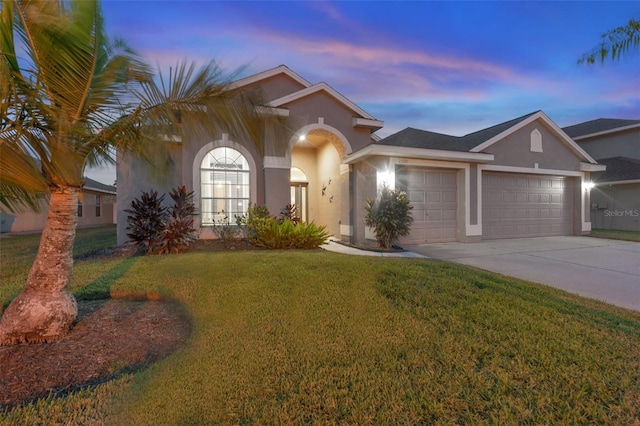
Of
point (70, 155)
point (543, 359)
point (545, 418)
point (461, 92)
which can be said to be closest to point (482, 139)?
point (461, 92)

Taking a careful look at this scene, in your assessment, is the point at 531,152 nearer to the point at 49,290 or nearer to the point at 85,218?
the point at 49,290

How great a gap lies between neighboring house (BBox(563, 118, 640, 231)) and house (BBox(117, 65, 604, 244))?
15.3ft

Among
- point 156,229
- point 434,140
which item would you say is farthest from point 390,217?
point 156,229

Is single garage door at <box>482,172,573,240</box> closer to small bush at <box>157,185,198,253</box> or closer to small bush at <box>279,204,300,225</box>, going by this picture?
small bush at <box>279,204,300,225</box>

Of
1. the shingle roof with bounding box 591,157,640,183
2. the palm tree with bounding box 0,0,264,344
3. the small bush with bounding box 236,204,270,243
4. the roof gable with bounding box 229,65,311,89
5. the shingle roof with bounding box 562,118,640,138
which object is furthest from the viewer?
the shingle roof with bounding box 562,118,640,138

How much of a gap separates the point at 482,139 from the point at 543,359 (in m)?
10.9

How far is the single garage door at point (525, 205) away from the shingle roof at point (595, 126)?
37.5ft

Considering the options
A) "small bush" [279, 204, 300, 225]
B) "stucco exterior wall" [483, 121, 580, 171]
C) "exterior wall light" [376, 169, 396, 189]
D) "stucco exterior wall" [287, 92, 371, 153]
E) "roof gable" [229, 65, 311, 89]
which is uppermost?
"roof gable" [229, 65, 311, 89]

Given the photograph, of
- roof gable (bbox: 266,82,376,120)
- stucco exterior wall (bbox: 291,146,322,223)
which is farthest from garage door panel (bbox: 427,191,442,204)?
stucco exterior wall (bbox: 291,146,322,223)

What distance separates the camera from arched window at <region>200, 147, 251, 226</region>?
10.4 metres

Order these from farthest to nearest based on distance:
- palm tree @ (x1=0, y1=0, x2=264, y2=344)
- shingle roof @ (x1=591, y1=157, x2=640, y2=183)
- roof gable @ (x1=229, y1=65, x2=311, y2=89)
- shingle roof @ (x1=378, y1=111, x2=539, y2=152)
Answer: shingle roof @ (x1=591, y1=157, x2=640, y2=183) < roof gable @ (x1=229, y1=65, x2=311, y2=89) < shingle roof @ (x1=378, y1=111, x2=539, y2=152) < palm tree @ (x1=0, y1=0, x2=264, y2=344)

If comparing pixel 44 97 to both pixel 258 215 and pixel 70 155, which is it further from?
pixel 258 215

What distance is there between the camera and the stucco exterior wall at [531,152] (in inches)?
471

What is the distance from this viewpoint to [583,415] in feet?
7.27
